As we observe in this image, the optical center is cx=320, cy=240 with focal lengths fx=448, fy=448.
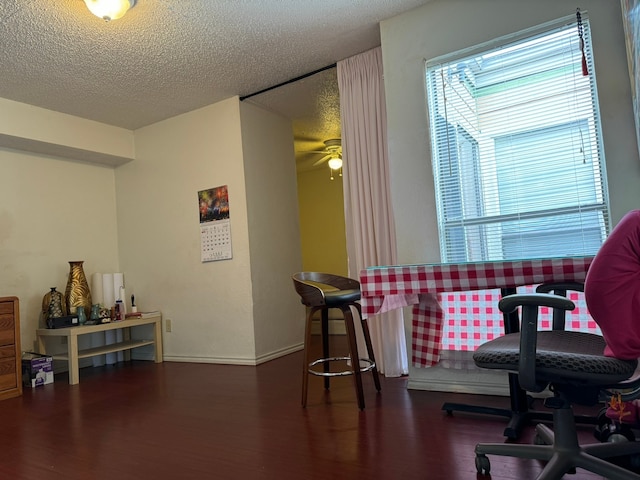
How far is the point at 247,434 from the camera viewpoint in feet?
7.30

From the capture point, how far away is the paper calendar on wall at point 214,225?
4207mm

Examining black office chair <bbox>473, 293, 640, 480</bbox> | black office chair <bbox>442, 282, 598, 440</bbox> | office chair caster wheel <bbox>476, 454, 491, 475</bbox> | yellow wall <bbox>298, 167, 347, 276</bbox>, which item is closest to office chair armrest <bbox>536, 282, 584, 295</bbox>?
black office chair <bbox>442, 282, 598, 440</bbox>

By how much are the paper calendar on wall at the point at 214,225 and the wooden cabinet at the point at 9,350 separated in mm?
1570

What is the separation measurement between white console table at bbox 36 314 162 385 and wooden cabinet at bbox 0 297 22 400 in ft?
1.21

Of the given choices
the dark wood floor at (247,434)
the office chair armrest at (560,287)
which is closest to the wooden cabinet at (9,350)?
the dark wood floor at (247,434)

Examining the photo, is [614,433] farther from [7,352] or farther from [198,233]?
[7,352]

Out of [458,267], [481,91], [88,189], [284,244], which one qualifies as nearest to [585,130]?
[481,91]

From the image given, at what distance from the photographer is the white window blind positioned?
2.44m

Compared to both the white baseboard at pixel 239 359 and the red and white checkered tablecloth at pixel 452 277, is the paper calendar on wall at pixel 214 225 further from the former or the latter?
the red and white checkered tablecloth at pixel 452 277

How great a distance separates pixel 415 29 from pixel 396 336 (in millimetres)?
2103

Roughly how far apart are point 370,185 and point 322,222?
134 inches

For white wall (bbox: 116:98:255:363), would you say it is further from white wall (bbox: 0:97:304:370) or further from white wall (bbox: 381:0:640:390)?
white wall (bbox: 381:0:640:390)

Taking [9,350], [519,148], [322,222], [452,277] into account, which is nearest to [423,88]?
[519,148]

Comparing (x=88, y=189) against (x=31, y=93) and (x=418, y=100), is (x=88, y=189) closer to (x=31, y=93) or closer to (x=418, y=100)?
(x=31, y=93)
